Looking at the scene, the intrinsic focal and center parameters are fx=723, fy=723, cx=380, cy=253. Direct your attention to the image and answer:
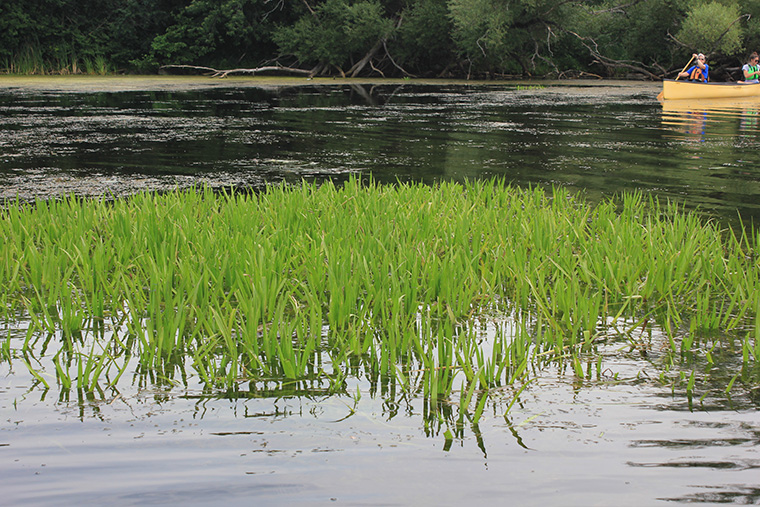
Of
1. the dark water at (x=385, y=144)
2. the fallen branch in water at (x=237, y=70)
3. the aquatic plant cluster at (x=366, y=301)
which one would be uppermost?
the fallen branch in water at (x=237, y=70)

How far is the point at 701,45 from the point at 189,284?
103 feet

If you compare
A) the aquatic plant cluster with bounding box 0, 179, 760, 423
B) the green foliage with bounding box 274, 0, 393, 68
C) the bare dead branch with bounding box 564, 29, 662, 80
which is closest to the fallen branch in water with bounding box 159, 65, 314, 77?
the green foliage with bounding box 274, 0, 393, 68

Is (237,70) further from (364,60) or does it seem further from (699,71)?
(699,71)

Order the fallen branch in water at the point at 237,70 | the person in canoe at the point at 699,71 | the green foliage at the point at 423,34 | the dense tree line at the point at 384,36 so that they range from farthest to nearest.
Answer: the fallen branch in water at the point at 237,70, the green foliage at the point at 423,34, the dense tree line at the point at 384,36, the person in canoe at the point at 699,71

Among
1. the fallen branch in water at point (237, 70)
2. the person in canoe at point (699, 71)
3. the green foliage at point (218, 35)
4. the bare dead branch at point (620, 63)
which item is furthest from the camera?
the green foliage at point (218, 35)

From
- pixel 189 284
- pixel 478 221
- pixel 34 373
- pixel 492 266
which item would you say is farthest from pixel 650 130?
pixel 34 373

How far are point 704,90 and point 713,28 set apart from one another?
31.7 ft

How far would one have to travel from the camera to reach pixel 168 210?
17.0 ft

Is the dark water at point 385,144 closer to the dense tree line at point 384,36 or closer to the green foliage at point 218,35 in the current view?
the dense tree line at point 384,36

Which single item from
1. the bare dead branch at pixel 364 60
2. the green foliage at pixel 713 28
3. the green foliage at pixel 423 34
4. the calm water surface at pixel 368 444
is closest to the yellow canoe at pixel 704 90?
the green foliage at pixel 713 28

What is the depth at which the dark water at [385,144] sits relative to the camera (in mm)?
8420

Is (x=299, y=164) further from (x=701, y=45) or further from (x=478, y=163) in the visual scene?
(x=701, y=45)

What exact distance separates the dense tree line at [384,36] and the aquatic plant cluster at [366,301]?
88.7 ft

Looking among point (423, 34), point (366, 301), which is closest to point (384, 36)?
point (423, 34)
